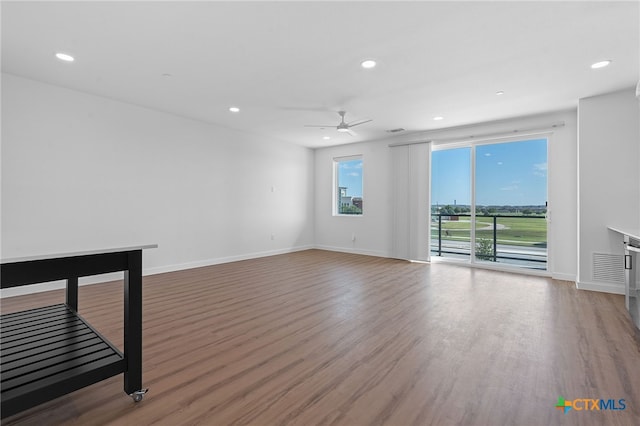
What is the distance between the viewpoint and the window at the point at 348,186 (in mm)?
7250

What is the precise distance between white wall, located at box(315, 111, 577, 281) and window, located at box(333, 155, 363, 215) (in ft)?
0.62

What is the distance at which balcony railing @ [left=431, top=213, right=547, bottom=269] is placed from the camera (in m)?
5.06

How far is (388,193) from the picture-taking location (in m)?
6.54

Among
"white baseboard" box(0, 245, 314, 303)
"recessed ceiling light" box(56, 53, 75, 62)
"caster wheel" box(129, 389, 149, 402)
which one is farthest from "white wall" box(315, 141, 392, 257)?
"caster wheel" box(129, 389, 149, 402)

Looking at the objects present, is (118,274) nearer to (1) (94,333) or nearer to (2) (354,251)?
(1) (94,333)

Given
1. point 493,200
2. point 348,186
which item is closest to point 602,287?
point 493,200

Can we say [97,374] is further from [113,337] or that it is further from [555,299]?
[555,299]

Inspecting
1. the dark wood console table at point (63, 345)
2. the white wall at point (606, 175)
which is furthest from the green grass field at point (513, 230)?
the dark wood console table at point (63, 345)

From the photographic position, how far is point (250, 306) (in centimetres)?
324

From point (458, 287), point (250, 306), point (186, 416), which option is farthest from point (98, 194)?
point (458, 287)

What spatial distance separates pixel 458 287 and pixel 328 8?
3.71 meters

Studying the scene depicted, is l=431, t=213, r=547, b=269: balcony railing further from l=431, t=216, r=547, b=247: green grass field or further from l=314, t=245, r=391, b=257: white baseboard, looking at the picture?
l=314, t=245, r=391, b=257: white baseboard

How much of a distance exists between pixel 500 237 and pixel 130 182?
647 centimetres

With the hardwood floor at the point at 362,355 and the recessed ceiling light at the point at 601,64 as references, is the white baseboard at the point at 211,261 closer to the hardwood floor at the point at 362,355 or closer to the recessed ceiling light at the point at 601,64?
the hardwood floor at the point at 362,355
